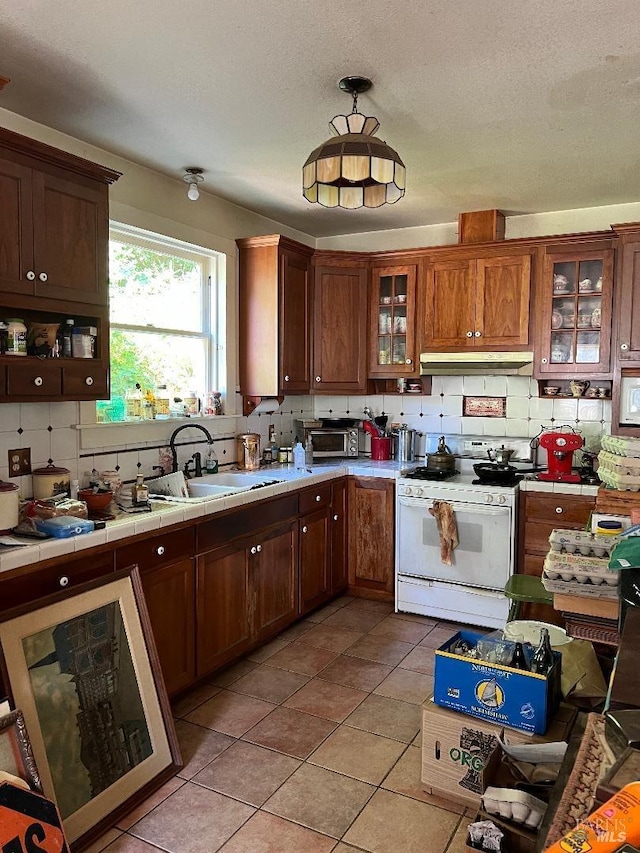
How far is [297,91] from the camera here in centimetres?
252

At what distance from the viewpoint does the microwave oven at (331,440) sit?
15.3ft

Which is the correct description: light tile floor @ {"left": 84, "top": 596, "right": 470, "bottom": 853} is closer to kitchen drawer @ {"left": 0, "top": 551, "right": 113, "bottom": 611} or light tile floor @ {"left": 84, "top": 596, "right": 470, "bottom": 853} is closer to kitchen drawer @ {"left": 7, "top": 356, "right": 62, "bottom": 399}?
kitchen drawer @ {"left": 0, "top": 551, "right": 113, "bottom": 611}

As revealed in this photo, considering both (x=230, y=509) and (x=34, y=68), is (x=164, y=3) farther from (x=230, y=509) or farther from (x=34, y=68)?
(x=230, y=509)

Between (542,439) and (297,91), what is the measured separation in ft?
8.04

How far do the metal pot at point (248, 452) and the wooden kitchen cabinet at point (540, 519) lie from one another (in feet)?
5.53

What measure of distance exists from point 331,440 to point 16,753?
123 inches

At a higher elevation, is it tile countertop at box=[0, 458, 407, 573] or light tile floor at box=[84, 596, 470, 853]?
tile countertop at box=[0, 458, 407, 573]

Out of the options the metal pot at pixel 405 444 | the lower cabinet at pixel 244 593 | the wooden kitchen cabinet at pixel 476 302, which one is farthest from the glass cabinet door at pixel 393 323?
the lower cabinet at pixel 244 593

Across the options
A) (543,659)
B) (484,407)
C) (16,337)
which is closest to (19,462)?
(16,337)

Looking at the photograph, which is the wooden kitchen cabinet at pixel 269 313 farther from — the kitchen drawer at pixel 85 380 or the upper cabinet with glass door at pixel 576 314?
the upper cabinet with glass door at pixel 576 314

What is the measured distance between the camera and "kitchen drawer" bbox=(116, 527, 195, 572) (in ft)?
8.52

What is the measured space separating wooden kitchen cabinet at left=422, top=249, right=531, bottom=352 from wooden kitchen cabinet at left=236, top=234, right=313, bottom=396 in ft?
3.03

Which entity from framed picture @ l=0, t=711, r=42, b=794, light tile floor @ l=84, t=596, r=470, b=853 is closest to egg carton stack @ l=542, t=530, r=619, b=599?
light tile floor @ l=84, t=596, r=470, b=853

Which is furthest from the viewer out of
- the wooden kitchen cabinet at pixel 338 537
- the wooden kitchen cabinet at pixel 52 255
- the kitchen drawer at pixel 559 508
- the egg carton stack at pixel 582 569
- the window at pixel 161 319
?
the wooden kitchen cabinet at pixel 338 537
